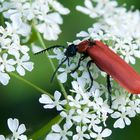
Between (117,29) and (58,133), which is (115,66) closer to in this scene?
(58,133)

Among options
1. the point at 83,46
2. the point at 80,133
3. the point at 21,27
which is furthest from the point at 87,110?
the point at 21,27

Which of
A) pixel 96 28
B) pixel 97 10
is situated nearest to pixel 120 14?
pixel 97 10

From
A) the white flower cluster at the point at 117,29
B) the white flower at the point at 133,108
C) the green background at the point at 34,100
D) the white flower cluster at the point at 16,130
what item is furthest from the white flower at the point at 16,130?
the green background at the point at 34,100

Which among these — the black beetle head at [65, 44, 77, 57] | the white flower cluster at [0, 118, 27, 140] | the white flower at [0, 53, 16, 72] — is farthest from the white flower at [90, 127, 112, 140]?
the white flower at [0, 53, 16, 72]

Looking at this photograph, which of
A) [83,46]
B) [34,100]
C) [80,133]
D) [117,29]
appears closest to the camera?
[80,133]

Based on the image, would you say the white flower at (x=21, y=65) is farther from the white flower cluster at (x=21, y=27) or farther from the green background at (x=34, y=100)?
the green background at (x=34, y=100)

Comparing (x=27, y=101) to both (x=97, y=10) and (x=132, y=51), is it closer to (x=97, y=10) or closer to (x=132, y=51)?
(x=97, y=10)
